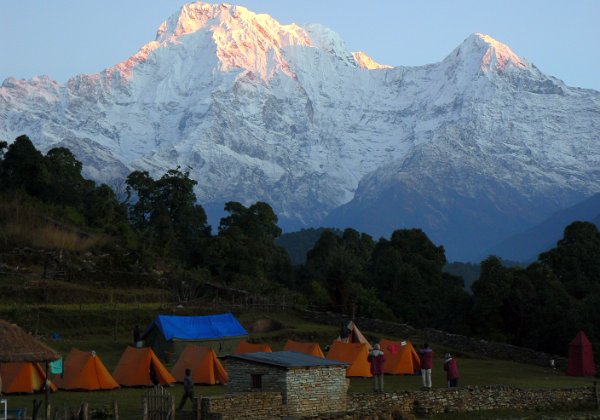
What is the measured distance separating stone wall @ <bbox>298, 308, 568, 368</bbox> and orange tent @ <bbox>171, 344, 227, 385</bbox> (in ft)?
59.9

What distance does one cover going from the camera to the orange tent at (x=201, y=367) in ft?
124

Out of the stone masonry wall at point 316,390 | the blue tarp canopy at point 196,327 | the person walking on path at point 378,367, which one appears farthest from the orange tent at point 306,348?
the stone masonry wall at point 316,390

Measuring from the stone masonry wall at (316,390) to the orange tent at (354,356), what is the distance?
37.7 ft

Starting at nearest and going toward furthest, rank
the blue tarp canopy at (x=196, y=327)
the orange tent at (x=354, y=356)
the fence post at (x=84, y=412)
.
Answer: the fence post at (x=84, y=412) → the orange tent at (x=354, y=356) → the blue tarp canopy at (x=196, y=327)

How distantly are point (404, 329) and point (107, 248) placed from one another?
22.3 meters

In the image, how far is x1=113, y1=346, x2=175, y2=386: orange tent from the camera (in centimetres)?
3647

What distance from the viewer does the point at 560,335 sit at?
58062mm

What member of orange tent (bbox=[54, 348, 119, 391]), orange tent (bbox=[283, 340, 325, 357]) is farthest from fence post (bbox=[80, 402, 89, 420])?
orange tent (bbox=[283, 340, 325, 357])

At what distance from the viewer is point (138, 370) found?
36.6 meters

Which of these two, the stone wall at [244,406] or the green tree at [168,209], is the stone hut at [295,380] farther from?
the green tree at [168,209]

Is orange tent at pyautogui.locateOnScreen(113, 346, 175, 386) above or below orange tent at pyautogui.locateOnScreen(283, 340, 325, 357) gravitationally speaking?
below

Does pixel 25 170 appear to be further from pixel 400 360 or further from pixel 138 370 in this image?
pixel 138 370

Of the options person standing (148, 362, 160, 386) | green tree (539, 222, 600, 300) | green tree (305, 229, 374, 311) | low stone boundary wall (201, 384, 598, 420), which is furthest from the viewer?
green tree (539, 222, 600, 300)

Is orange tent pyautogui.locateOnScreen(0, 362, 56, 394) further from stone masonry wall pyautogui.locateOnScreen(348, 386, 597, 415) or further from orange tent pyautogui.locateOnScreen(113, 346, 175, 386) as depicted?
stone masonry wall pyautogui.locateOnScreen(348, 386, 597, 415)
